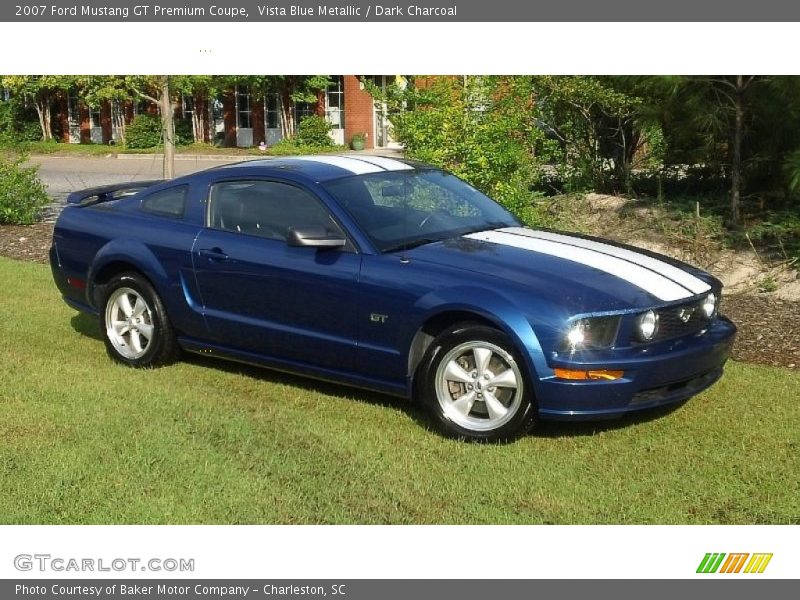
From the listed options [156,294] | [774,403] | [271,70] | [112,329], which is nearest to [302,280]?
[156,294]

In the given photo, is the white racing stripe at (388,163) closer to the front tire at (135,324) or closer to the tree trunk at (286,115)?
the front tire at (135,324)

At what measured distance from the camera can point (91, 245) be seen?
737 cm

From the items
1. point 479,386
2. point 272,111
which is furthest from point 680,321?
point 272,111

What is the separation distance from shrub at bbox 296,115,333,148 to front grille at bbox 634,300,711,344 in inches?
1158

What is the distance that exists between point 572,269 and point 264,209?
2.04 meters

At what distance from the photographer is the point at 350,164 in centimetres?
680

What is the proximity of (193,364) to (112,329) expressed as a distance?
24.1 inches

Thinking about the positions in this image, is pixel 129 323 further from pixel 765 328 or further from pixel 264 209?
pixel 765 328

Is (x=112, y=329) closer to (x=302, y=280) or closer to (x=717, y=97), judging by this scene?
(x=302, y=280)

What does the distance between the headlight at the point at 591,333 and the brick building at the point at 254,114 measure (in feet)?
95.6

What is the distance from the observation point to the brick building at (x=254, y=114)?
35469 millimetres

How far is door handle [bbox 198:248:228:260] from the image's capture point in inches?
257

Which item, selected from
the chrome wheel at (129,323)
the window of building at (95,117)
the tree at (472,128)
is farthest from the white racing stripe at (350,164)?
the window of building at (95,117)

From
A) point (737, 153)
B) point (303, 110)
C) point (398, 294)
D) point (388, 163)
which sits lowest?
point (303, 110)
